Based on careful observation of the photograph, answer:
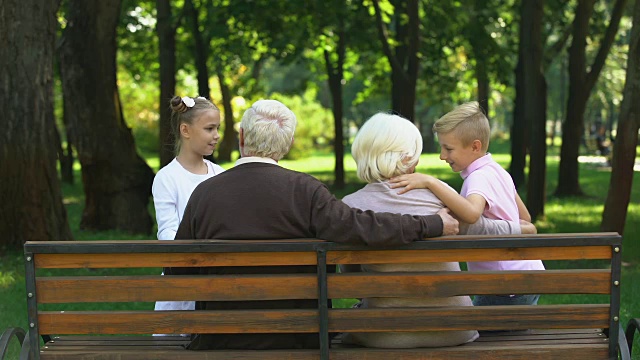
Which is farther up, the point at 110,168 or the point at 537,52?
the point at 537,52

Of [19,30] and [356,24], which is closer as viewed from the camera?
[19,30]

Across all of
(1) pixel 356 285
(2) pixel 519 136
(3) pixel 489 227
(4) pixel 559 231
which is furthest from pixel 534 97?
(1) pixel 356 285

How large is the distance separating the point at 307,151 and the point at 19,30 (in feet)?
143

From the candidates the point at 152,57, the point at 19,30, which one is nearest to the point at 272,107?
the point at 19,30

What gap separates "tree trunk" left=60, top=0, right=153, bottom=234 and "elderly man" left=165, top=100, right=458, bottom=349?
10.6m

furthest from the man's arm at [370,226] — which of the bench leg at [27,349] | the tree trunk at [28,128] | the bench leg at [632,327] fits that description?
the tree trunk at [28,128]

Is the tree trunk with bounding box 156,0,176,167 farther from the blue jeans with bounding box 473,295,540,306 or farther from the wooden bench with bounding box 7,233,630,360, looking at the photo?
the wooden bench with bounding box 7,233,630,360

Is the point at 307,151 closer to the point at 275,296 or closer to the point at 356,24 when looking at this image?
the point at 356,24

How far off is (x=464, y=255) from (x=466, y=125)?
743mm

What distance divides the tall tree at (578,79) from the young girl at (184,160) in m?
12.7

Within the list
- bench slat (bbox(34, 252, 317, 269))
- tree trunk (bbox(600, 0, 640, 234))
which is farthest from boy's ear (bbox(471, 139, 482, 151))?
tree trunk (bbox(600, 0, 640, 234))

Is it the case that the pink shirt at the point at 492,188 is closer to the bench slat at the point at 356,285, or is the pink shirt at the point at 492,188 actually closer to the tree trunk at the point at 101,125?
the bench slat at the point at 356,285

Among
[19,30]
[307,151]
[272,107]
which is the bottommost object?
[307,151]

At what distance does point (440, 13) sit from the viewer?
78.4ft
